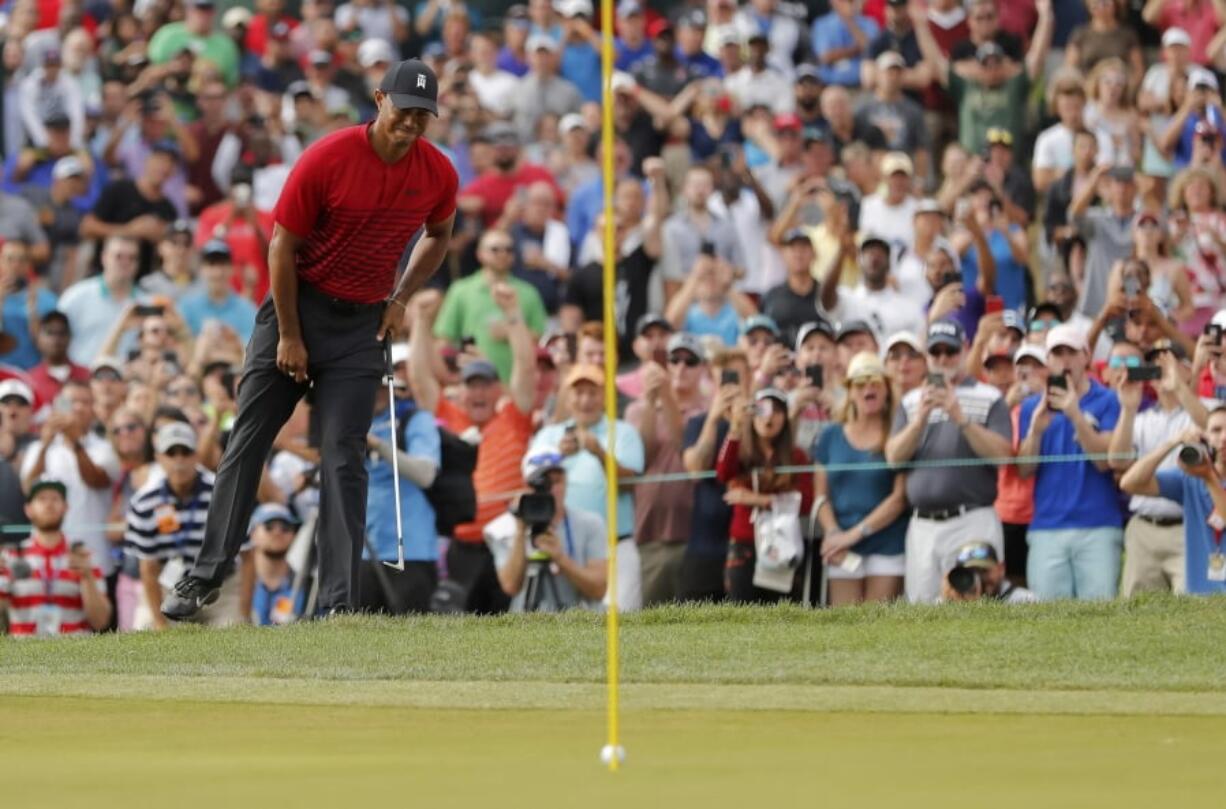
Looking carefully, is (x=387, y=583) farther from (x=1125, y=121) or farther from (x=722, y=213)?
(x=1125, y=121)

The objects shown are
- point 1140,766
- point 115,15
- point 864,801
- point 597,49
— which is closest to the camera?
point 864,801

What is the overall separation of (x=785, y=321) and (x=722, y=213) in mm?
2093

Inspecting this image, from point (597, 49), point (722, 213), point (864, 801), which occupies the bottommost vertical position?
point (864, 801)

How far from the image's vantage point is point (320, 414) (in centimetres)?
1101

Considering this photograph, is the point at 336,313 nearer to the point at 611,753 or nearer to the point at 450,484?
the point at 450,484

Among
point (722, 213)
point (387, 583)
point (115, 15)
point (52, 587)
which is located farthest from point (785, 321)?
point (115, 15)

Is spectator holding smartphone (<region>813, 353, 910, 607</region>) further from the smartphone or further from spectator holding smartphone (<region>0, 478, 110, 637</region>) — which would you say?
spectator holding smartphone (<region>0, 478, 110, 637</region>)

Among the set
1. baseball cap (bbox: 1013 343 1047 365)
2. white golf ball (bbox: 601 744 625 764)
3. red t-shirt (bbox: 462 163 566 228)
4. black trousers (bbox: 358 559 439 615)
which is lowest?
white golf ball (bbox: 601 744 625 764)

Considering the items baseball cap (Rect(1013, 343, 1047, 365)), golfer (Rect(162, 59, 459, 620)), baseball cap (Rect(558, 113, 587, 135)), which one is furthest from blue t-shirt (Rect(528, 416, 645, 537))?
baseball cap (Rect(558, 113, 587, 135))

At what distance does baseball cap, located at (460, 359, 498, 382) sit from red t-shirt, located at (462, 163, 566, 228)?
→ 487 cm

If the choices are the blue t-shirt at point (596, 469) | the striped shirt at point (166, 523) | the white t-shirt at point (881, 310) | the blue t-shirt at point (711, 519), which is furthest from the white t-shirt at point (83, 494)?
the white t-shirt at point (881, 310)

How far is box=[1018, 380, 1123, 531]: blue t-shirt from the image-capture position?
45.3 feet

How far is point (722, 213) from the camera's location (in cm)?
1992

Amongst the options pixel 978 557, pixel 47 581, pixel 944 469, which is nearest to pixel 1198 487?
pixel 978 557
